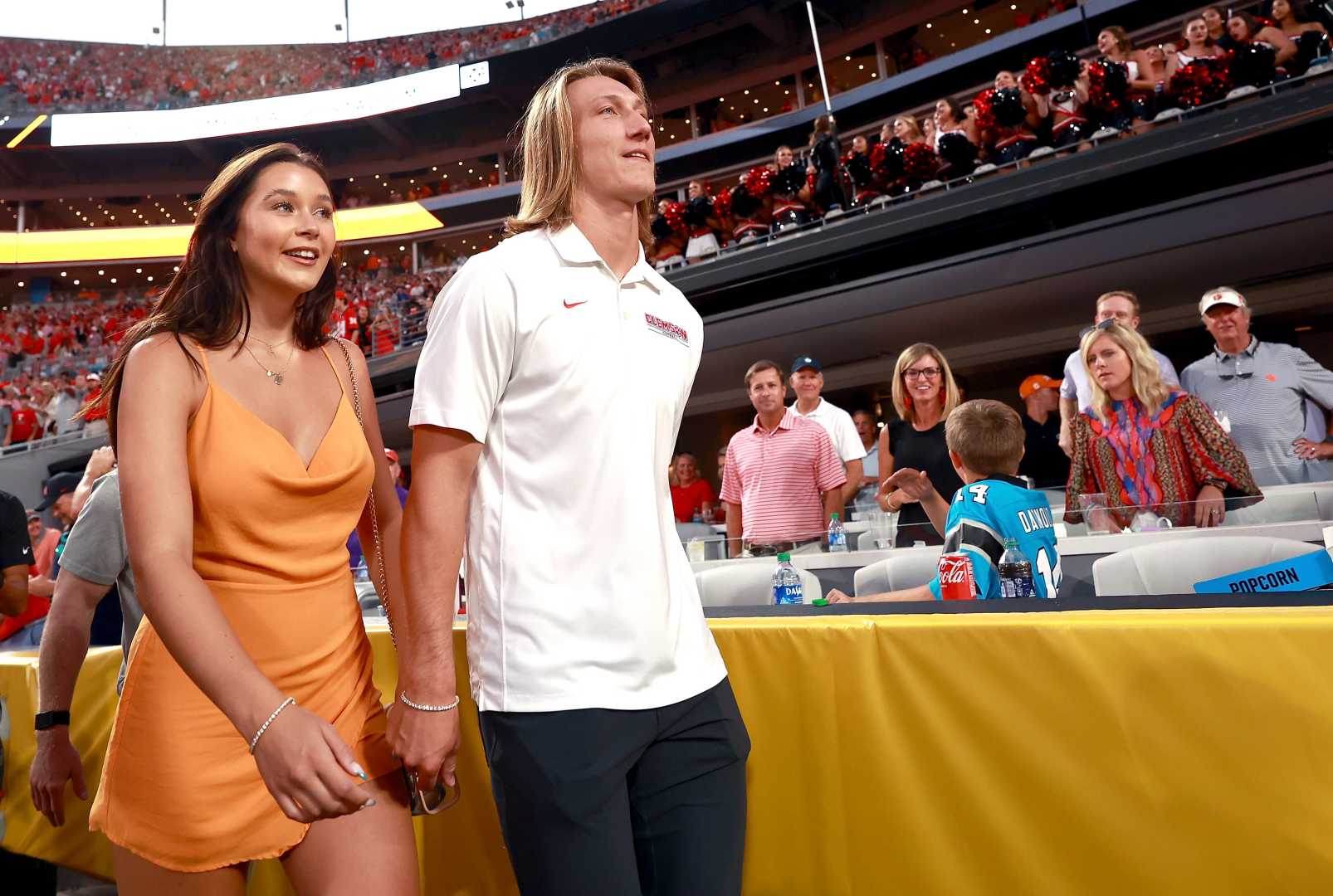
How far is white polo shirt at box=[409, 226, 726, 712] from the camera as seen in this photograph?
90 centimetres

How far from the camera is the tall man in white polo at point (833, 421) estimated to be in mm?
4156

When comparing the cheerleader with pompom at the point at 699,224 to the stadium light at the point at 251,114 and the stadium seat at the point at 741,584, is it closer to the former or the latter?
the stadium seat at the point at 741,584

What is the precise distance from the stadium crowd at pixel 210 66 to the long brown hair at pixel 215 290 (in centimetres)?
2087

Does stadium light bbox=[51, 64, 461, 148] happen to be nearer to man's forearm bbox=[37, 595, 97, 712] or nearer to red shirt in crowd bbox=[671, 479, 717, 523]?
red shirt in crowd bbox=[671, 479, 717, 523]

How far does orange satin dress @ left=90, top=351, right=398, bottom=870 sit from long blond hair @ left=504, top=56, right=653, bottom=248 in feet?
Answer: 1.34

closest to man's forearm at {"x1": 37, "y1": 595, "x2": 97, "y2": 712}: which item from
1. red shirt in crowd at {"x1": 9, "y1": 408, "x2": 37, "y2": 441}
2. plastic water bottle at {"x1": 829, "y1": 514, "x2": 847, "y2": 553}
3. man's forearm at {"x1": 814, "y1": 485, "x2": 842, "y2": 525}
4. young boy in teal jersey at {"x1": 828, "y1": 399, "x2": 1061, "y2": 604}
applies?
young boy in teal jersey at {"x1": 828, "y1": 399, "x2": 1061, "y2": 604}

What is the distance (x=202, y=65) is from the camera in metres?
22.9

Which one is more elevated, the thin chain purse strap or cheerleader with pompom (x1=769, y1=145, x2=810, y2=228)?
cheerleader with pompom (x1=769, y1=145, x2=810, y2=228)

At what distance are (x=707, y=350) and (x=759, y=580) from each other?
22.7 ft

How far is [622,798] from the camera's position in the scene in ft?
2.95

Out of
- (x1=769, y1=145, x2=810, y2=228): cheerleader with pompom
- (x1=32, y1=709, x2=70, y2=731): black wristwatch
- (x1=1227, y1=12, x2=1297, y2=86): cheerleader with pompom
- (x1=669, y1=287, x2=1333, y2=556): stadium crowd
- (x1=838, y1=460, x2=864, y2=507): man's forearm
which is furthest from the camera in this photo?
(x1=769, y1=145, x2=810, y2=228): cheerleader with pompom

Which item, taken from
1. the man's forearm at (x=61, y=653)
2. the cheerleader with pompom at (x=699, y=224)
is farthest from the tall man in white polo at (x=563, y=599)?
the cheerleader with pompom at (x=699, y=224)

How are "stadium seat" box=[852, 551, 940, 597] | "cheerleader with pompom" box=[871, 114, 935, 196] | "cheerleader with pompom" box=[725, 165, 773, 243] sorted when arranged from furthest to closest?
"cheerleader with pompom" box=[725, 165, 773, 243] < "cheerleader with pompom" box=[871, 114, 935, 196] < "stadium seat" box=[852, 551, 940, 597]

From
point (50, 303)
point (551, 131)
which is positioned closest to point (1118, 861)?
point (551, 131)
